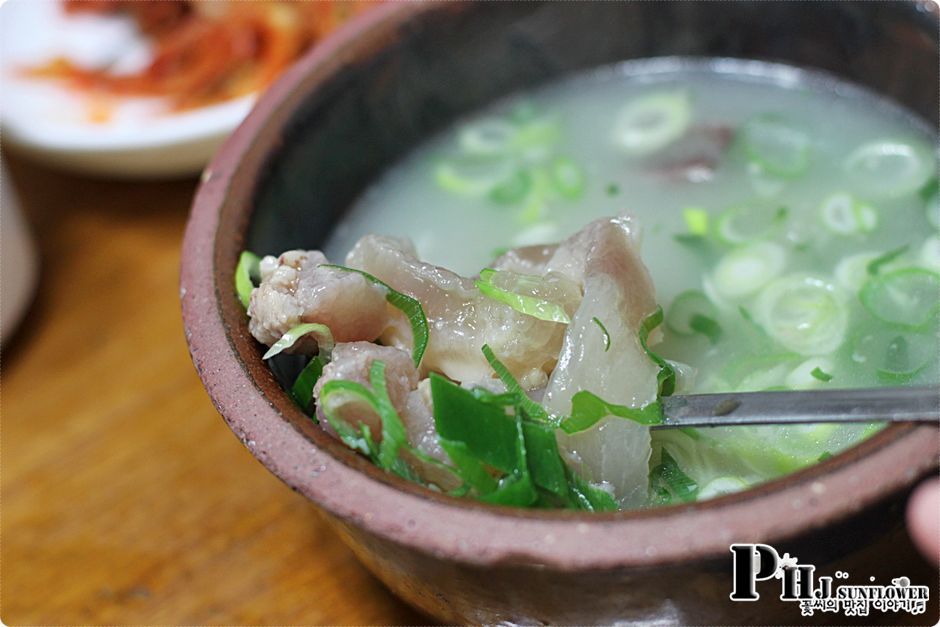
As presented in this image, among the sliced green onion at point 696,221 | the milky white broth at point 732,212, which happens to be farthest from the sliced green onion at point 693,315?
the sliced green onion at point 696,221

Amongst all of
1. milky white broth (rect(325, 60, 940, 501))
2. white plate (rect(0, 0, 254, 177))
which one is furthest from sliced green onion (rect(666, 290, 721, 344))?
white plate (rect(0, 0, 254, 177))

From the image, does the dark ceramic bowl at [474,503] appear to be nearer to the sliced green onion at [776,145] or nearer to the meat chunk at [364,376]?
the meat chunk at [364,376]

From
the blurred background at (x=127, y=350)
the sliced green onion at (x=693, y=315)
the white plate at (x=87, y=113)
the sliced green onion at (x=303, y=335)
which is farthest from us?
the white plate at (x=87, y=113)

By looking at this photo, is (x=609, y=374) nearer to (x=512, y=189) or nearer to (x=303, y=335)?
(x=303, y=335)

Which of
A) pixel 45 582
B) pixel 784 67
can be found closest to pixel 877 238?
pixel 784 67

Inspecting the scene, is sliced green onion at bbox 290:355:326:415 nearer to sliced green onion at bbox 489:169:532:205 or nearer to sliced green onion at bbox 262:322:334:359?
sliced green onion at bbox 262:322:334:359
